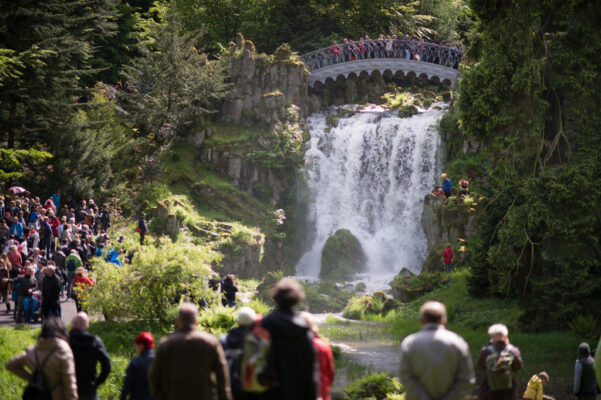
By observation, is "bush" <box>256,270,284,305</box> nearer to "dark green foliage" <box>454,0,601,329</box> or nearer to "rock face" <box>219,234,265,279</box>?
"rock face" <box>219,234,265,279</box>

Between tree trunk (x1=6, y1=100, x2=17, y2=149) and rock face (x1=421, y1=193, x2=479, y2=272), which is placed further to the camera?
rock face (x1=421, y1=193, x2=479, y2=272)

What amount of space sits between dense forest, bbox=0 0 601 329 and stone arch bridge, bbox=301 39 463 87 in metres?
3.29

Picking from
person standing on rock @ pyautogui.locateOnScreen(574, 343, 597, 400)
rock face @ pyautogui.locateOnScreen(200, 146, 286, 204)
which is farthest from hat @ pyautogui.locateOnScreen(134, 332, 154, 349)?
rock face @ pyautogui.locateOnScreen(200, 146, 286, 204)

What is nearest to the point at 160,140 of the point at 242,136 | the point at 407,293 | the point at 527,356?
the point at 242,136

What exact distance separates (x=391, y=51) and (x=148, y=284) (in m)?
30.0

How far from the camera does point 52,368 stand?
296 inches

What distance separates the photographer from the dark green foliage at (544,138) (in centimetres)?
1858

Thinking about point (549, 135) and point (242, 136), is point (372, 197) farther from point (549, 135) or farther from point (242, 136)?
point (549, 135)

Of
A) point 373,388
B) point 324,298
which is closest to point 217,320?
point 373,388

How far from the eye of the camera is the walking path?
1658 cm

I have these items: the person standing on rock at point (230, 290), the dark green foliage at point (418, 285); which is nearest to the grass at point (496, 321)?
the dark green foliage at point (418, 285)

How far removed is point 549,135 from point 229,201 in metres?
20.3

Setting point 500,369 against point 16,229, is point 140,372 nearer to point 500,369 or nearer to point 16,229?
point 500,369

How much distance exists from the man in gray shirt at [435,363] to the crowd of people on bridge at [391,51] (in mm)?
36400
